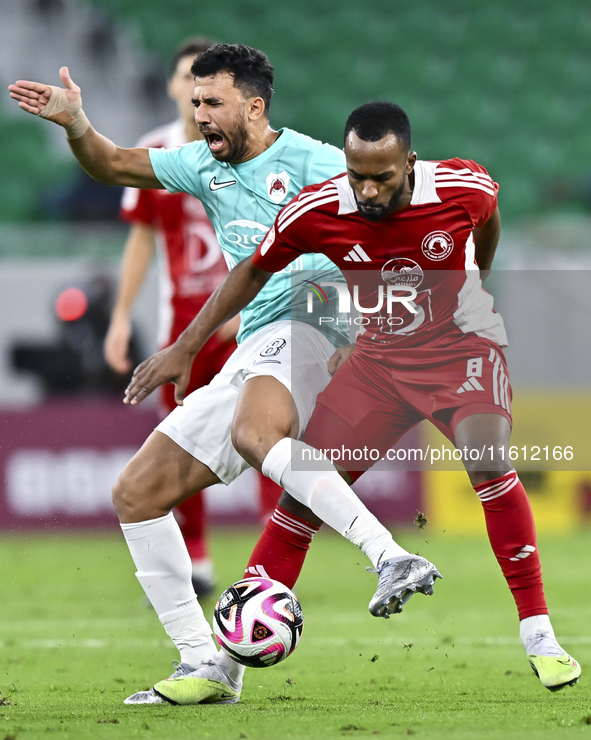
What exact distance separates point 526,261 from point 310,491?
24.4 feet

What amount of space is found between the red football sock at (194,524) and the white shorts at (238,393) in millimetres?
2314

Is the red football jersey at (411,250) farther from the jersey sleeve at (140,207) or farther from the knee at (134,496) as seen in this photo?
the jersey sleeve at (140,207)

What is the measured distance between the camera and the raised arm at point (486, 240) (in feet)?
12.8

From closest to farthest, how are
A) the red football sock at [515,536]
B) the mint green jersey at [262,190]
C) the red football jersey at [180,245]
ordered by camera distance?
the red football sock at [515,536], the mint green jersey at [262,190], the red football jersey at [180,245]

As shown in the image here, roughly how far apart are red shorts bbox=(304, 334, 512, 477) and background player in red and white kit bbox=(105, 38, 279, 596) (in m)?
2.14

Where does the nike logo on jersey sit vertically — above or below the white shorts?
above

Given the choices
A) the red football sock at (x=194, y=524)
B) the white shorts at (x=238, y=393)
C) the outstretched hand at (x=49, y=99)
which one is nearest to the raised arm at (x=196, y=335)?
the white shorts at (x=238, y=393)

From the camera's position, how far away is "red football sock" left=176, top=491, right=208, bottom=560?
612cm

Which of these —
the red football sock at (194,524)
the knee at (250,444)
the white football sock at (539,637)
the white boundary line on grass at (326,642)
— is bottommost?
the white boundary line on grass at (326,642)

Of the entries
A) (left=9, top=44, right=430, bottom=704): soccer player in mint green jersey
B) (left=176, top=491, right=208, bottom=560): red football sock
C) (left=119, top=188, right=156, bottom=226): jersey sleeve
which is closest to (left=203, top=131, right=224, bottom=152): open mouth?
(left=9, top=44, right=430, bottom=704): soccer player in mint green jersey

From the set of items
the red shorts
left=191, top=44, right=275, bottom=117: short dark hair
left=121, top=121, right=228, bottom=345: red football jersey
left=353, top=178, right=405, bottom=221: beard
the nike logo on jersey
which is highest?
left=191, top=44, right=275, bottom=117: short dark hair

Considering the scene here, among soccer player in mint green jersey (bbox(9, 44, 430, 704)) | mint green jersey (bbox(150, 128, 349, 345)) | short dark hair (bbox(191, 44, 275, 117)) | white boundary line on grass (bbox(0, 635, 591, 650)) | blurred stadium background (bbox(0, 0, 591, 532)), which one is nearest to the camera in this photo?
soccer player in mint green jersey (bbox(9, 44, 430, 704))

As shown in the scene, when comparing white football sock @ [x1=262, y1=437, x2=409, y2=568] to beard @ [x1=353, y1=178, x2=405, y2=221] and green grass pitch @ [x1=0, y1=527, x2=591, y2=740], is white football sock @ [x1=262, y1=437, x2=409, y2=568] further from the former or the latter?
beard @ [x1=353, y1=178, x2=405, y2=221]

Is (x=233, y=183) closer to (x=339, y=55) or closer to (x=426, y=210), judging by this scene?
(x=426, y=210)
